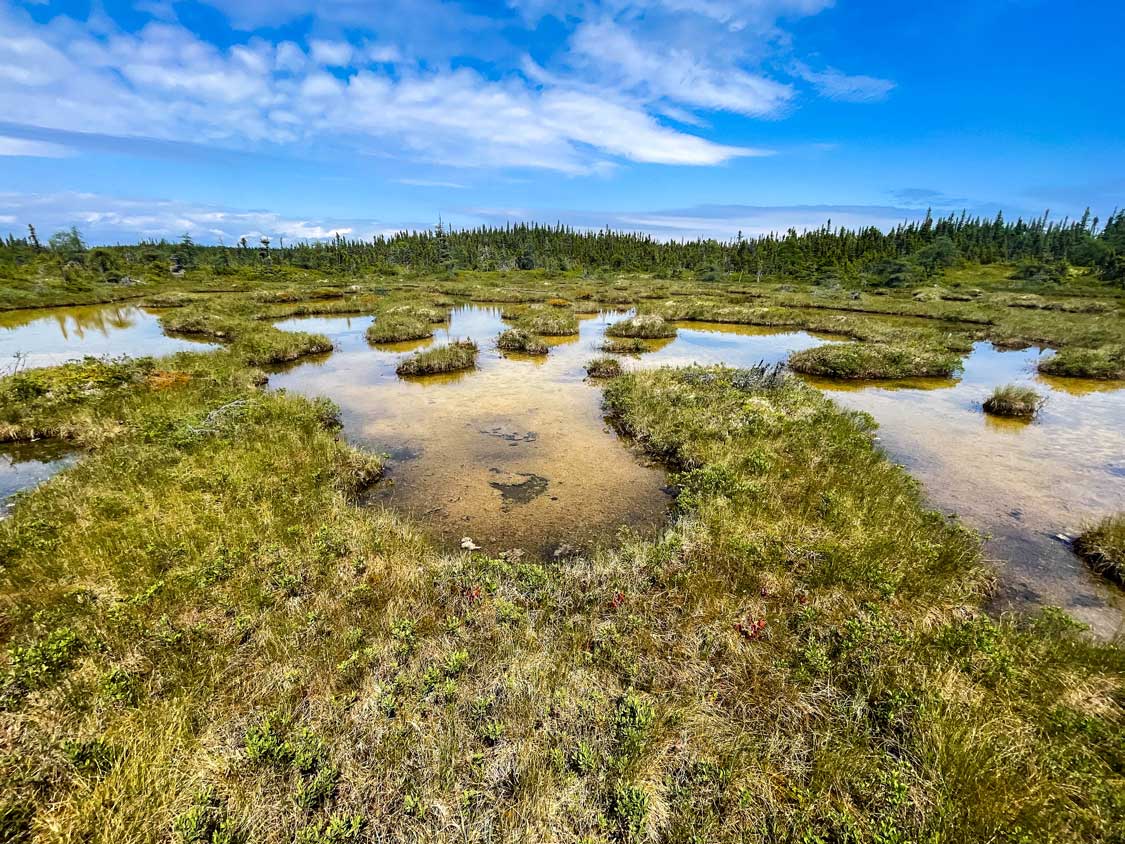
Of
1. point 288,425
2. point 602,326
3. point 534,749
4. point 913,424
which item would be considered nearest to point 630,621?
point 534,749

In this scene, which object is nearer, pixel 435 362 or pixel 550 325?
A: pixel 435 362

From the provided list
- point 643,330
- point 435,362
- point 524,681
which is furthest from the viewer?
point 643,330

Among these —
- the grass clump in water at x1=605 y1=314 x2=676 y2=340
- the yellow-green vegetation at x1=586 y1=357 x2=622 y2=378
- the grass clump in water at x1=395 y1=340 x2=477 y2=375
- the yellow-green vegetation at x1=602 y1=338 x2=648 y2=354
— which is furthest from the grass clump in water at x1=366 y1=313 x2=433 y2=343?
the yellow-green vegetation at x1=586 y1=357 x2=622 y2=378

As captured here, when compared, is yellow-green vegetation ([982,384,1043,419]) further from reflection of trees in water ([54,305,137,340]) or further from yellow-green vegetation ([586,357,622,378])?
reflection of trees in water ([54,305,137,340])

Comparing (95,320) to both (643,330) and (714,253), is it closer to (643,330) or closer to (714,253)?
(643,330)

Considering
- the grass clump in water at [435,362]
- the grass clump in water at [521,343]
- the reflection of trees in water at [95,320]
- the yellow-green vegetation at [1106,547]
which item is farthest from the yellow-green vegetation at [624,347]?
the reflection of trees in water at [95,320]

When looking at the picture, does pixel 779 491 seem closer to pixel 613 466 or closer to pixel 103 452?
pixel 613 466

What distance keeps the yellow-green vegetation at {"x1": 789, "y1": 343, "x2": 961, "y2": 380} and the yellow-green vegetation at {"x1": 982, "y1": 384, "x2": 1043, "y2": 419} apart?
5.06m

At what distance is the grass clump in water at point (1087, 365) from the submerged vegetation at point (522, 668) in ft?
62.6

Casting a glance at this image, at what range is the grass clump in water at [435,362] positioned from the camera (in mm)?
20281

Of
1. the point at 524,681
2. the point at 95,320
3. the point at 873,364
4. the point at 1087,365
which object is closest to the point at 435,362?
the point at 524,681

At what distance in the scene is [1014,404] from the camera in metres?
15.3

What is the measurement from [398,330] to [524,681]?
2628 cm

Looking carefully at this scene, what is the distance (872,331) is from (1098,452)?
65.6ft
